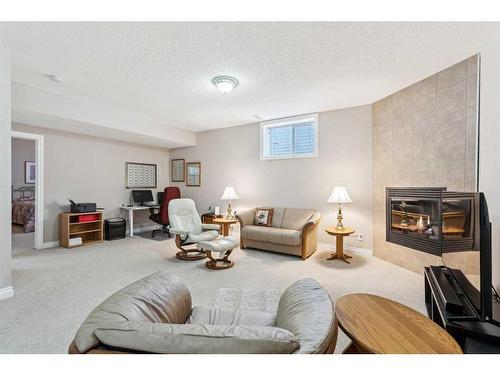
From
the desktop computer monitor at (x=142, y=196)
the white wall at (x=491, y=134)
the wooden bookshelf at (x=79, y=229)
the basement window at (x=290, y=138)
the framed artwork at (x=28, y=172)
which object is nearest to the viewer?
the white wall at (x=491, y=134)

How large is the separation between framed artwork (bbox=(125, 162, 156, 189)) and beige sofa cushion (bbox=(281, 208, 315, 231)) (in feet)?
12.3

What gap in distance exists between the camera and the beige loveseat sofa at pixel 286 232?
3.65 metres

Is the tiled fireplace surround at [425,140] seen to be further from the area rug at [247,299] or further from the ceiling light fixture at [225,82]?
the ceiling light fixture at [225,82]

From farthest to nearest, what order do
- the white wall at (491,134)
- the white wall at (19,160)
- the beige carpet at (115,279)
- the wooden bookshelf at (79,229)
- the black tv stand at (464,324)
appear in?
the white wall at (19,160), the wooden bookshelf at (79,229), the white wall at (491,134), the beige carpet at (115,279), the black tv stand at (464,324)

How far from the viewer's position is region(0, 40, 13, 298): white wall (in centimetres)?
228

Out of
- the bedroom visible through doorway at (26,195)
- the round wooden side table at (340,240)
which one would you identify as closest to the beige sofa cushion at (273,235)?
the round wooden side table at (340,240)

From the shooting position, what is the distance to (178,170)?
636 cm

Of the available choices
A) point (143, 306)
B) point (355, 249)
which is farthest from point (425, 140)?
point (143, 306)

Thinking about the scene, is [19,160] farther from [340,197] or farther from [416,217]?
[416,217]

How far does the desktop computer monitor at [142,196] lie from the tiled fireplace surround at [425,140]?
4959 mm
